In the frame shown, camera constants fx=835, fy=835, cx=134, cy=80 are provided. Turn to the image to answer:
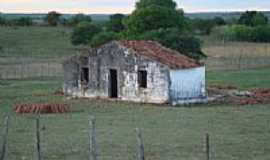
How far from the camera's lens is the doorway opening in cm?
4953

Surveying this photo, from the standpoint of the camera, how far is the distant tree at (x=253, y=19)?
134625mm

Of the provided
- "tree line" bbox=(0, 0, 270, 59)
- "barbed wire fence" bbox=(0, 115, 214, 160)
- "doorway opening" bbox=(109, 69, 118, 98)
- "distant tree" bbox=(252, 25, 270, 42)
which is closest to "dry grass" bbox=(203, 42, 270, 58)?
"tree line" bbox=(0, 0, 270, 59)

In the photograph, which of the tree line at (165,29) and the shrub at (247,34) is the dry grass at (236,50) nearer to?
the tree line at (165,29)

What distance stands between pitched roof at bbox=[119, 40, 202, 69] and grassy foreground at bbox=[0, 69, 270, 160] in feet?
11.1

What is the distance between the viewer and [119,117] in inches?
1479

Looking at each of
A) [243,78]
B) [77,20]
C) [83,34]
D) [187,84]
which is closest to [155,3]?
[83,34]

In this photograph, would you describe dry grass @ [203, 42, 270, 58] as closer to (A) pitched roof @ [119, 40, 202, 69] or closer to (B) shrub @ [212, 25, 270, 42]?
(B) shrub @ [212, 25, 270, 42]

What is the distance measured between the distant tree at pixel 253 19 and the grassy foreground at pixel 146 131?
88.8m

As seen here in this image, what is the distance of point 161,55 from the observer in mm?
48250

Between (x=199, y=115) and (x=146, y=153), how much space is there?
14561mm

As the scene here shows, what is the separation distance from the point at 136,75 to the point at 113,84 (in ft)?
7.49

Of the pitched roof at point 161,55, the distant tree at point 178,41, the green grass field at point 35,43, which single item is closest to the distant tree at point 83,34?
the green grass field at point 35,43

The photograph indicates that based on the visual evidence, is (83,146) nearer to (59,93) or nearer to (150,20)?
(59,93)

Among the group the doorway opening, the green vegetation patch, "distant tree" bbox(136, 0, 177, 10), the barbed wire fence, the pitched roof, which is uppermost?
"distant tree" bbox(136, 0, 177, 10)
